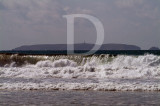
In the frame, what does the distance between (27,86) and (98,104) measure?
17.6ft

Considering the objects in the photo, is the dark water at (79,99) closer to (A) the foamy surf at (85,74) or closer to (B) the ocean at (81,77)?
(B) the ocean at (81,77)

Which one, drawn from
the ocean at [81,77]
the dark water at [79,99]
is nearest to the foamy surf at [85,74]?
the ocean at [81,77]

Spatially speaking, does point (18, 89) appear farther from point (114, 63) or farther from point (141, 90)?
point (114, 63)

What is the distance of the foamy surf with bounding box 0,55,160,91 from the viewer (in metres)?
14.9

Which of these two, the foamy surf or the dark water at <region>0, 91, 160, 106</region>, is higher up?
the foamy surf

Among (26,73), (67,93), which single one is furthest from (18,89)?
(26,73)

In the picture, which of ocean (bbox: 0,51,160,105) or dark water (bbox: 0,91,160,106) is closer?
dark water (bbox: 0,91,160,106)

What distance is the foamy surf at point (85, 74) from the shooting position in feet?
48.7

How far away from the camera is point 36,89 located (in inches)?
580

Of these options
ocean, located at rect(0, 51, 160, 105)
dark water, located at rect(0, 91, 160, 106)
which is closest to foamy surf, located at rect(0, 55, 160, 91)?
ocean, located at rect(0, 51, 160, 105)

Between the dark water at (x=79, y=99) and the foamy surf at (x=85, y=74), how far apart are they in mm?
1447

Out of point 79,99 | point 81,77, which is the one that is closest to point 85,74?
point 81,77

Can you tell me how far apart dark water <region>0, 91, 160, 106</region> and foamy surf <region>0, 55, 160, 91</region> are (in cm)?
145

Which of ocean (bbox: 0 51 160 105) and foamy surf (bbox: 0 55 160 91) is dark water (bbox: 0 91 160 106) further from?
foamy surf (bbox: 0 55 160 91)
